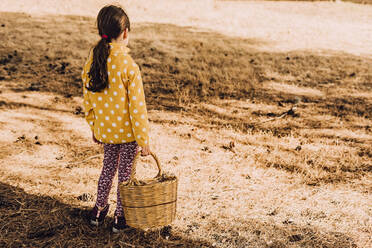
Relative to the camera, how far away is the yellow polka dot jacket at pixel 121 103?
2600 mm

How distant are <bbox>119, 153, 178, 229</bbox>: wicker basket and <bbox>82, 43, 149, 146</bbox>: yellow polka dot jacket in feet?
0.72

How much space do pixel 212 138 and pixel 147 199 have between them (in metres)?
2.35

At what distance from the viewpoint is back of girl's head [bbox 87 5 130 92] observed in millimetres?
2549

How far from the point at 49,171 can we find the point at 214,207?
6.16 feet

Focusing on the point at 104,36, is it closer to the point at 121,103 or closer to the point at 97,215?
the point at 121,103

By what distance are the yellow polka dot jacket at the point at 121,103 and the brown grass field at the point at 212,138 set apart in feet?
3.06

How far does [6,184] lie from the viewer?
12.1 ft

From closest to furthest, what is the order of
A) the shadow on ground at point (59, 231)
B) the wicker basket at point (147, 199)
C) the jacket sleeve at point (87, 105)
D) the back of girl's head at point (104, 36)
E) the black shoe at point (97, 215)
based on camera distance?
the back of girl's head at point (104, 36), the wicker basket at point (147, 199), the jacket sleeve at point (87, 105), the shadow on ground at point (59, 231), the black shoe at point (97, 215)

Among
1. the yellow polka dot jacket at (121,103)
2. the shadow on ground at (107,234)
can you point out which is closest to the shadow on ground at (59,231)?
the shadow on ground at (107,234)

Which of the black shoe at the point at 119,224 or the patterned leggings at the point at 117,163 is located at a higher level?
the patterned leggings at the point at 117,163

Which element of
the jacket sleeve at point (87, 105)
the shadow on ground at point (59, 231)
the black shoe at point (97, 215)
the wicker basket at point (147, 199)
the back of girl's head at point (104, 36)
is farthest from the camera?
the black shoe at point (97, 215)

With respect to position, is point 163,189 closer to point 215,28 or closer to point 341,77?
point 341,77

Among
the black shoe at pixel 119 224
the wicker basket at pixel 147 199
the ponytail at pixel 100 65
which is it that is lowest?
the black shoe at pixel 119 224

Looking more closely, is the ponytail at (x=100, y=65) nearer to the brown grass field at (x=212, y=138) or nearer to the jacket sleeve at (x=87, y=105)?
the jacket sleeve at (x=87, y=105)
